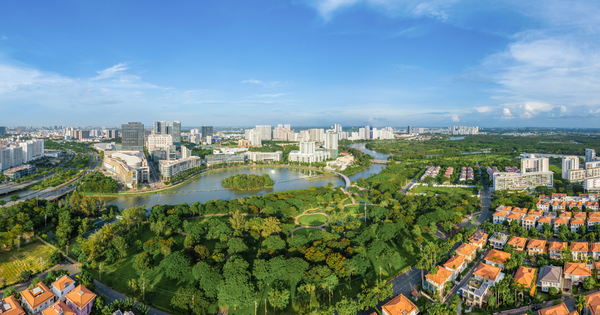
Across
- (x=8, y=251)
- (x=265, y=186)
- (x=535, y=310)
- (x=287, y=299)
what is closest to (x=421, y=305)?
(x=535, y=310)

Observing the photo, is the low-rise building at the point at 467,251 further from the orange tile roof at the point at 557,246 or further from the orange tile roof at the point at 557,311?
the orange tile roof at the point at 557,311

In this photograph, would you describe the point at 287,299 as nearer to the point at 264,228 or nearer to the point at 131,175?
the point at 264,228

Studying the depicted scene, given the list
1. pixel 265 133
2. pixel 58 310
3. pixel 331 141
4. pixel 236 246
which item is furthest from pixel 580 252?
pixel 265 133

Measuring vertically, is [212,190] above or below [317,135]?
below

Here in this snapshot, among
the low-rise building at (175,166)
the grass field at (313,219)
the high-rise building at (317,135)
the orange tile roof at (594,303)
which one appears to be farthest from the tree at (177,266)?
the high-rise building at (317,135)

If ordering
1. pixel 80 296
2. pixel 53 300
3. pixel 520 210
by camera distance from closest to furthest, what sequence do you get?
pixel 80 296, pixel 53 300, pixel 520 210

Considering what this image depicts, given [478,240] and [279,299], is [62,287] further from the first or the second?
[478,240]

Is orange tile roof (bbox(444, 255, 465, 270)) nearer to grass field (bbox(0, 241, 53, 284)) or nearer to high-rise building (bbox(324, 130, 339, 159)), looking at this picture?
grass field (bbox(0, 241, 53, 284))
